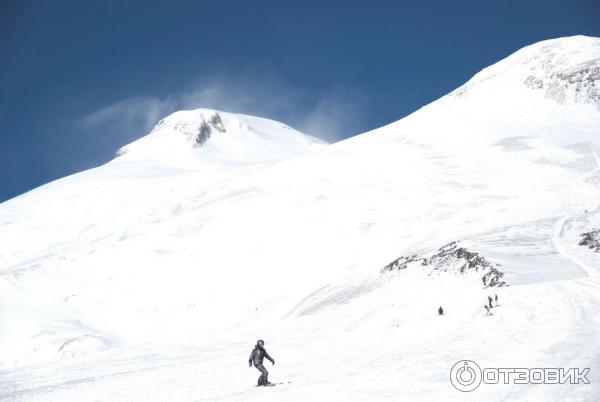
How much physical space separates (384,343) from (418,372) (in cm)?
621

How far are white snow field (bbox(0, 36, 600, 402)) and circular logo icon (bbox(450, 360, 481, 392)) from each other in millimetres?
253

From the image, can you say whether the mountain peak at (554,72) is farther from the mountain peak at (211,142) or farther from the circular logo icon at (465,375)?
the circular logo icon at (465,375)

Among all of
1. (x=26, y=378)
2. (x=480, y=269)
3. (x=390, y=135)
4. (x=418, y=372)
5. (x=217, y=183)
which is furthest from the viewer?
(x=390, y=135)

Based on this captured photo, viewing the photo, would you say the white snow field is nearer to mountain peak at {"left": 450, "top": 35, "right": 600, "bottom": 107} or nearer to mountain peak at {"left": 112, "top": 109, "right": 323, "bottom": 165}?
mountain peak at {"left": 450, "top": 35, "right": 600, "bottom": 107}

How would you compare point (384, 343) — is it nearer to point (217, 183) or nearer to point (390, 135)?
point (217, 183)

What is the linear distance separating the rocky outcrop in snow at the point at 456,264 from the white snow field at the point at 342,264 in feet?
0.65

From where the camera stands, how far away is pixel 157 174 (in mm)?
111188

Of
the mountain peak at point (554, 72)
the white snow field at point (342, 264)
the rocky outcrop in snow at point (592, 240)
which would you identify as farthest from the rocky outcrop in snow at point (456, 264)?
the mountain peak at point (554, 72)

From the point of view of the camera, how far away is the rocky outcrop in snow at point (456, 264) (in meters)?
30.3

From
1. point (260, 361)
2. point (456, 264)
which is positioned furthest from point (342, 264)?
point (260, 361)

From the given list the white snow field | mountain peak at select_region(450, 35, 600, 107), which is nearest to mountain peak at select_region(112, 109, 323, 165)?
the white snow field

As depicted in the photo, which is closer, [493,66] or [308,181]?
[308,181]

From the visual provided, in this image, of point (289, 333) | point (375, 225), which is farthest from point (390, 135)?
point (289, 333)

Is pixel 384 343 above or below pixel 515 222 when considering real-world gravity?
below
